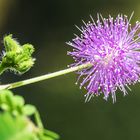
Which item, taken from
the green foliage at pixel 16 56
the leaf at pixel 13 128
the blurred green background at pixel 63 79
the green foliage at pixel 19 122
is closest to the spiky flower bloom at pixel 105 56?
the green foliage at pixel 16 56

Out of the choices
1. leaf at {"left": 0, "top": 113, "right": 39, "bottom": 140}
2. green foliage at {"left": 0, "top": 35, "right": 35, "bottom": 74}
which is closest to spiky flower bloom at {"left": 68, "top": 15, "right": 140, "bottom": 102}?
green foliage at {"left": 0, "top": 35, "right": 35, "bottom": 74}

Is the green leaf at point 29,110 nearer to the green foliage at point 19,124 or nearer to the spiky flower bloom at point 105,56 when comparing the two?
the green foliage at point 19,124

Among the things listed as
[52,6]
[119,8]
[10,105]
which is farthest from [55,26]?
[10,105]

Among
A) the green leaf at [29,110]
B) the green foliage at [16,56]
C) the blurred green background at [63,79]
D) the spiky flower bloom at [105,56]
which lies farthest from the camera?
the blurred green background at [63,79]

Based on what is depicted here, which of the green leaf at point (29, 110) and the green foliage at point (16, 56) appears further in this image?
the green foliage at point (16, 56)

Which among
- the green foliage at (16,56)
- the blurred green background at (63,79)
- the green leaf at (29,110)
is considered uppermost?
the blurred green background at (63,79)

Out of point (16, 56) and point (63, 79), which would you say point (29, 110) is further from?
point (63, 79)

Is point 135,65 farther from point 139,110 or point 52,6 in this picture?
point 52,6
